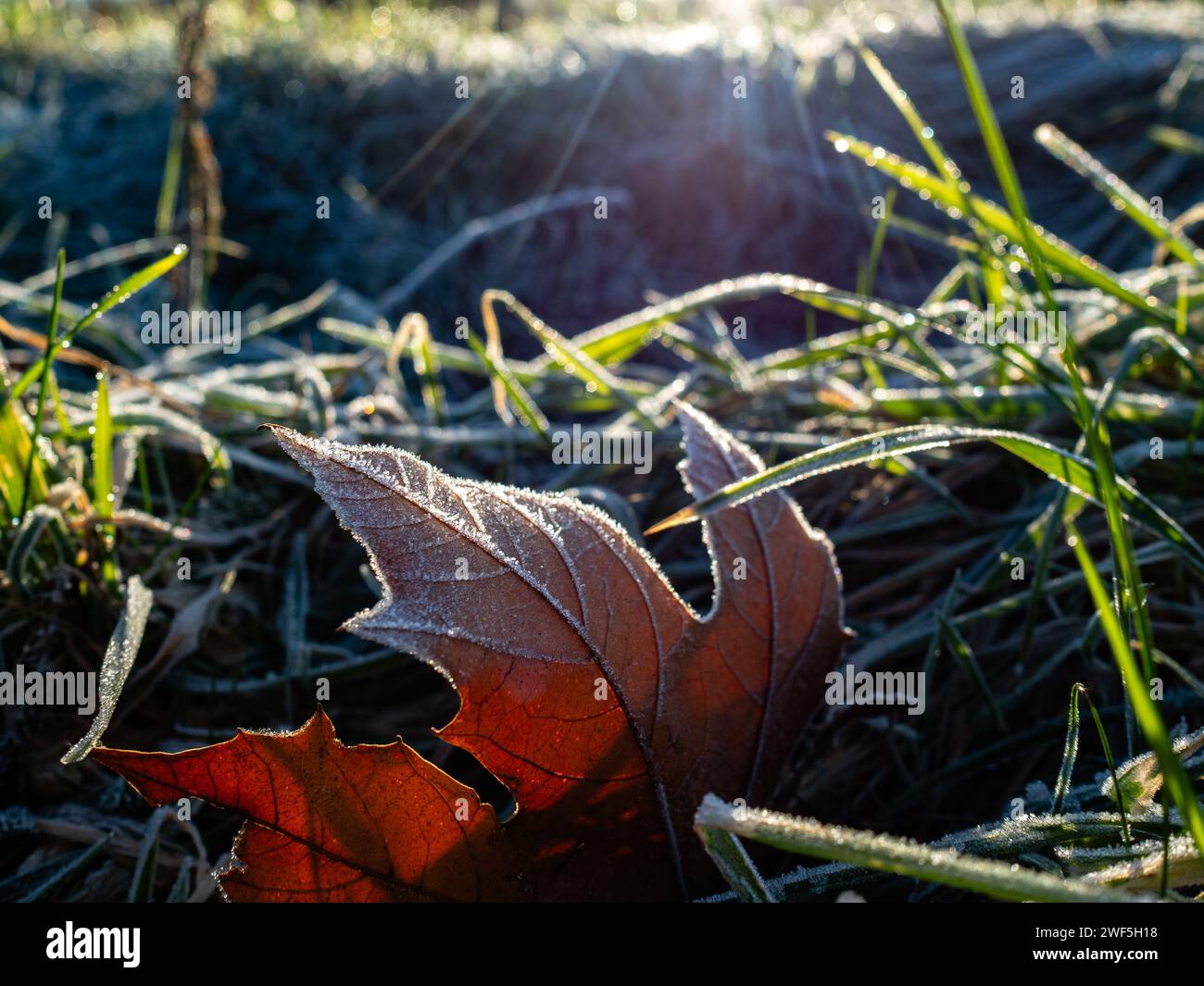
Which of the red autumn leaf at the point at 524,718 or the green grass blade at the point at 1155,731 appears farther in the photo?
the red autumn leaf at the point at 524,718

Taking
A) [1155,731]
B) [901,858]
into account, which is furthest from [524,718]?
[1155,731]

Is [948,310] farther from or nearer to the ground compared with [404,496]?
farther from the ground

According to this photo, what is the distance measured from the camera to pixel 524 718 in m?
0.87

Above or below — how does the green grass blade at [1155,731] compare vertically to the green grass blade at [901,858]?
above

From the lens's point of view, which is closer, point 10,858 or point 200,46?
point 10,858

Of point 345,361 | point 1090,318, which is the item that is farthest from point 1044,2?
point 345,361

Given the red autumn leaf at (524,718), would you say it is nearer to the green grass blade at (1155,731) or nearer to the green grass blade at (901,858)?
the green grass blade at (901,858)

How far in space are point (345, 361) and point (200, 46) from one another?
0.87 meters

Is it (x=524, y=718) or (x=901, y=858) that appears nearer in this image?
(x=901, y=858)

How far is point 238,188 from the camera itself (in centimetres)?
Answer: 367

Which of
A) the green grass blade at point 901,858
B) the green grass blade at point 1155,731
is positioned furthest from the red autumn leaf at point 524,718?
the green grass blade at point 1155,731

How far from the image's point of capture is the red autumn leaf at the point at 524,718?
2.66 feet

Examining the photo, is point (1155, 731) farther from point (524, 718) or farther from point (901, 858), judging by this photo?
point (524, 718)

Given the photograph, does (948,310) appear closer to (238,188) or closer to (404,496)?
(404,496)
